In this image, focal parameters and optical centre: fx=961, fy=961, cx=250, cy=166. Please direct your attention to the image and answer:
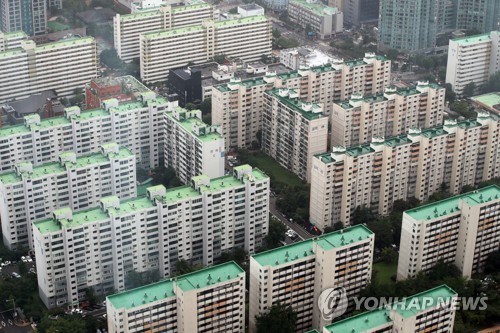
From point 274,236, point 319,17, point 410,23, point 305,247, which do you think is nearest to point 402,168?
point 274,236

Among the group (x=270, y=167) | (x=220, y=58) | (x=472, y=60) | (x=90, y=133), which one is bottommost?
(x=270, y=167)

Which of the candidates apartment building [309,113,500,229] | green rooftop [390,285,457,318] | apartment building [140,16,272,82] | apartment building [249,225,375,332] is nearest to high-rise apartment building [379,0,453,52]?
apartment building [140,16,272,82]

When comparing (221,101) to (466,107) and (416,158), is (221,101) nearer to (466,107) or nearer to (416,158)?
(416,158)

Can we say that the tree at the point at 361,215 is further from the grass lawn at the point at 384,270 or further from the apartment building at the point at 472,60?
the apartment building at the point at 472,60

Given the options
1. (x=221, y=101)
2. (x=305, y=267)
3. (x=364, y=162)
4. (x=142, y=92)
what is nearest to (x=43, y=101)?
(x=142, y=92)

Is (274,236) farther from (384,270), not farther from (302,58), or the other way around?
(302,58)

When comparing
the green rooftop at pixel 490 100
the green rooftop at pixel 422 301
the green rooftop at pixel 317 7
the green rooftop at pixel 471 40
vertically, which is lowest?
the green rooftop at pixel 490 100

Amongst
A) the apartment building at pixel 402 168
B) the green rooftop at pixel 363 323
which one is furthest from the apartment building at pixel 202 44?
the green rooftop at pixel 363 323

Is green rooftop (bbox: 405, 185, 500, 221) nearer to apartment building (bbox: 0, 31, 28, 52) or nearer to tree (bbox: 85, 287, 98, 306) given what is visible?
tree (bbox: 85, 287, 98, 306)
